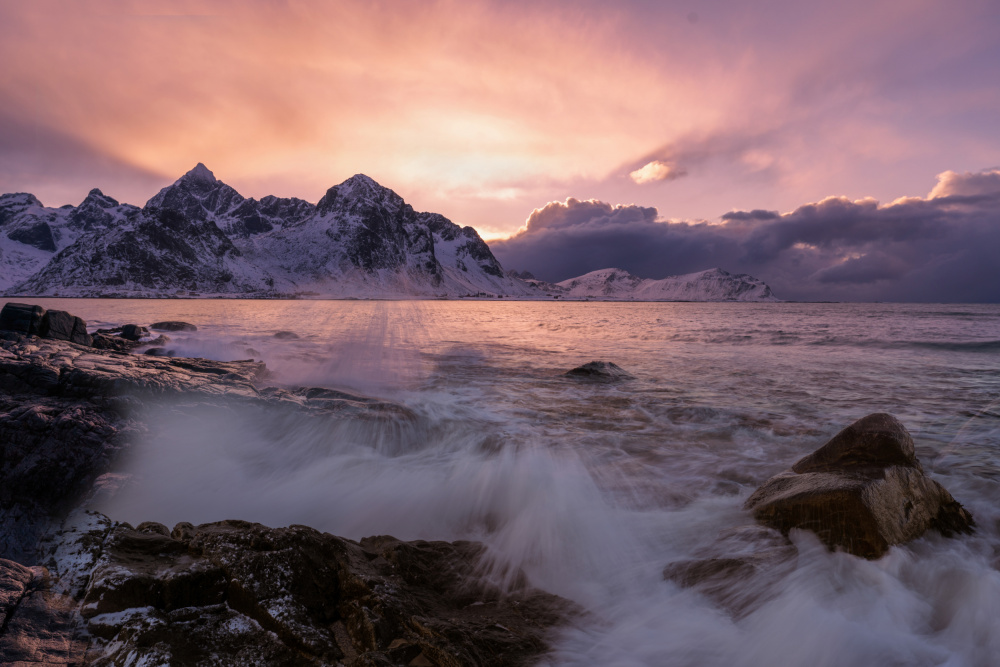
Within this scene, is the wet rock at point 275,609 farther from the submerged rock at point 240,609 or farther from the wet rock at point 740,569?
the wet rock at point 740,569

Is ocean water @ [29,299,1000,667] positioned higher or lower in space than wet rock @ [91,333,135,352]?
lower

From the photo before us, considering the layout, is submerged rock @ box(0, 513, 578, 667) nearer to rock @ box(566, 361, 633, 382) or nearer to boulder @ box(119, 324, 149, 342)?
rock @ box(566, 361, 633, 382)

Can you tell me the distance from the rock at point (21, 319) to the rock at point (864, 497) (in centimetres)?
1392

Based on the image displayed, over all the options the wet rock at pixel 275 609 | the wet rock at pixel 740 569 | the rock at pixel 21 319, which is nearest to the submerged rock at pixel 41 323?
the rock at pixel 21 319

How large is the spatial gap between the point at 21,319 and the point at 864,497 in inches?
592

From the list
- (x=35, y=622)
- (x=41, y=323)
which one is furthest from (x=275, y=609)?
(x=41, y=323)

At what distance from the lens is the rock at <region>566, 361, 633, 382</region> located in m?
12.2

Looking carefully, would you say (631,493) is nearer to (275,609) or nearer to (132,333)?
(275,609)

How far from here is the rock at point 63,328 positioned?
10.6m

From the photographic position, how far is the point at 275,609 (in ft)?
7.64

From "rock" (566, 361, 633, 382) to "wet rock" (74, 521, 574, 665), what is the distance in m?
9.44

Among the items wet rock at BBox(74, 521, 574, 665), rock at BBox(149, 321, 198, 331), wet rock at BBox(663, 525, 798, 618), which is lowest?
wet rock at BBox(663, 525, 798, 618)

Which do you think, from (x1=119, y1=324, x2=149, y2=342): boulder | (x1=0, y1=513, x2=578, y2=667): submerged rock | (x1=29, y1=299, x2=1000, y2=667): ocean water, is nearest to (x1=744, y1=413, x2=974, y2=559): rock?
(x1=29, y1=299, x2=1000, y2=667): ocean water

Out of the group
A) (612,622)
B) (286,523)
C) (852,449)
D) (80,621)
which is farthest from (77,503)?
(852,449)
